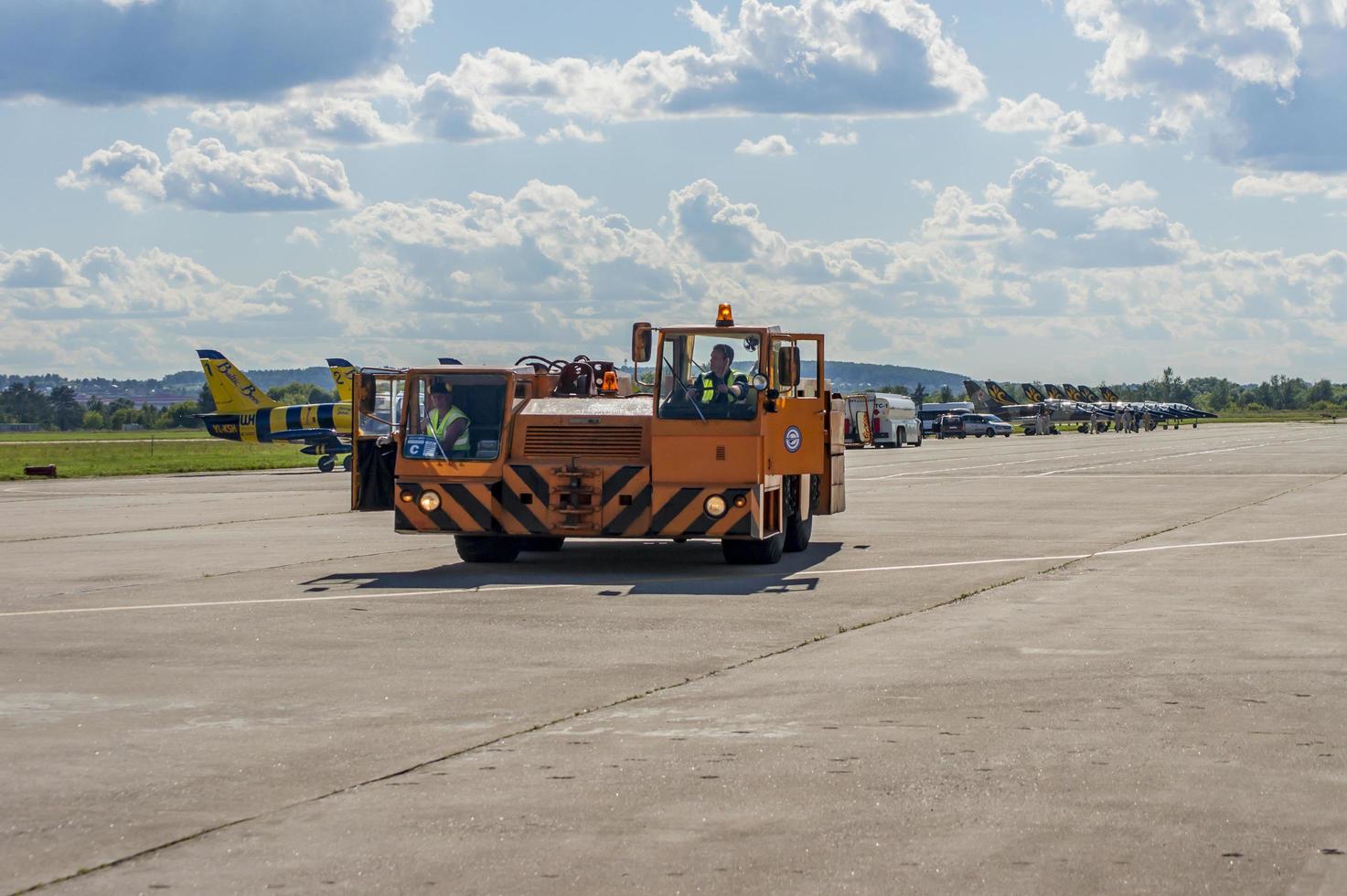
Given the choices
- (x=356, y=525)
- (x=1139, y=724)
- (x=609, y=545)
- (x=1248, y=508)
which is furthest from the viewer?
(x=1248, y=508)

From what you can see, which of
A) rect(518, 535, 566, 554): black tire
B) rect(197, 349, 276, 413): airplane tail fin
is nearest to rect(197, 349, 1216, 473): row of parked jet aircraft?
rect(197, 349, 276, 413): airplane tail fin

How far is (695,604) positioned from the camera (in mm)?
14352

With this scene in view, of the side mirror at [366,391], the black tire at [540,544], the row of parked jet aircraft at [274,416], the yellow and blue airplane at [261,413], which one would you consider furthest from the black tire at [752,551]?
the yellow and blue airplane at [261,413]

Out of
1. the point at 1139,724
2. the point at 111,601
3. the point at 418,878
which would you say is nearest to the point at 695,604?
the point at 111,601

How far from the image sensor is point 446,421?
17688 millimetres

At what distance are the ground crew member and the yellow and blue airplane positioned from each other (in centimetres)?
3877

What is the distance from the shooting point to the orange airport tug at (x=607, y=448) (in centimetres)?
1698

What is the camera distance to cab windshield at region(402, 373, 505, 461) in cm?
1752

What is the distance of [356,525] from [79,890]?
1937cm

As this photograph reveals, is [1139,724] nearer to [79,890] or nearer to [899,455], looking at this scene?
[79,890]

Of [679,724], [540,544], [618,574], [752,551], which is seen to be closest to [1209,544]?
[752,551]

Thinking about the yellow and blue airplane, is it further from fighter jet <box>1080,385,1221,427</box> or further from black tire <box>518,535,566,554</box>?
fighter jet <box>1080,385,1221,427</box>

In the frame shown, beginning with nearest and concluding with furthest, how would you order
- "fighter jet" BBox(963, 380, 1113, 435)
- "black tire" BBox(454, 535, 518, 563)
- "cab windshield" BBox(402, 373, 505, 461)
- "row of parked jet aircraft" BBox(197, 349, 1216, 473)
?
"cab windshield" BBox(402, 373, 505, 461)
"black tire" BBox(454, 535, 518, 563)
"row of parked jet aircraft" BBox(197, 349, 1216, 473)
"fighter jet" BBox(963, 380, 1113, 435)

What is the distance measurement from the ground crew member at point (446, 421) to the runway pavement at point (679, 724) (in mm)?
1365
